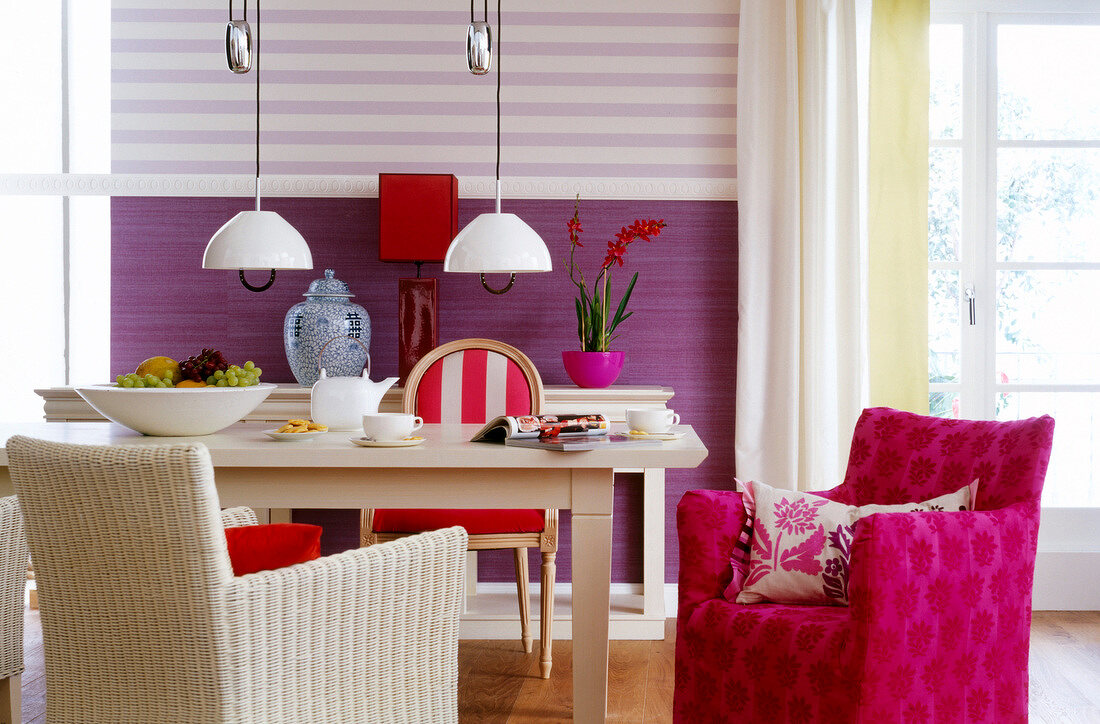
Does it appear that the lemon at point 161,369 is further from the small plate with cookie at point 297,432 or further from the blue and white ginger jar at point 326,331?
the blue and white ginger jar at point 326,331

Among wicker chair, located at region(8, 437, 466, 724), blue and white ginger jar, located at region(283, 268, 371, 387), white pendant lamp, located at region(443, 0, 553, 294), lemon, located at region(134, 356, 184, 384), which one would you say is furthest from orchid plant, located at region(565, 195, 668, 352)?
wicker chair, located at region(8, 437, 466, 724)

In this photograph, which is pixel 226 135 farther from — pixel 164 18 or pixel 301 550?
pixel 301 550

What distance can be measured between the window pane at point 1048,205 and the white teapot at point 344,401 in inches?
99.2

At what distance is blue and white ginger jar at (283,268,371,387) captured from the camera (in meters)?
3.19

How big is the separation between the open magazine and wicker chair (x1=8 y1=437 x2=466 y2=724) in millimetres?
507

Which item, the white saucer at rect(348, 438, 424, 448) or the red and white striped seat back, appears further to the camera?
the red and white striped seat back

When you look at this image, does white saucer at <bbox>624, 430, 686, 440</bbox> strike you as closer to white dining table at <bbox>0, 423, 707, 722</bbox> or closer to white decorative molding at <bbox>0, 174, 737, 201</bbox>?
white dining table at <bbox>0, 423, 707, 722</bbox>

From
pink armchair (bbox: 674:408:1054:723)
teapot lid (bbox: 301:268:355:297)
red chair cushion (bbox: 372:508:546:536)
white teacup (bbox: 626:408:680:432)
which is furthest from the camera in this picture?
teapot lid (bbox: 301:268:355:297)

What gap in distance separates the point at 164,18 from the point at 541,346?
182cm

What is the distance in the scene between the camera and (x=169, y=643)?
4.56 ft

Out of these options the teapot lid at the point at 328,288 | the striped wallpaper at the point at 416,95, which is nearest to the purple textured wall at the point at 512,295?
the striped wallpaper at the point at 416,95

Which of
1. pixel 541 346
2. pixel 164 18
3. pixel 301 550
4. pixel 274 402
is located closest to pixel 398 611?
pixel 301 550

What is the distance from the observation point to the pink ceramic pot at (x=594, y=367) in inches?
128

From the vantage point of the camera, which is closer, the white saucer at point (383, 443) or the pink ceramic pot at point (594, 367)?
the white saucer at point (383, 443)
